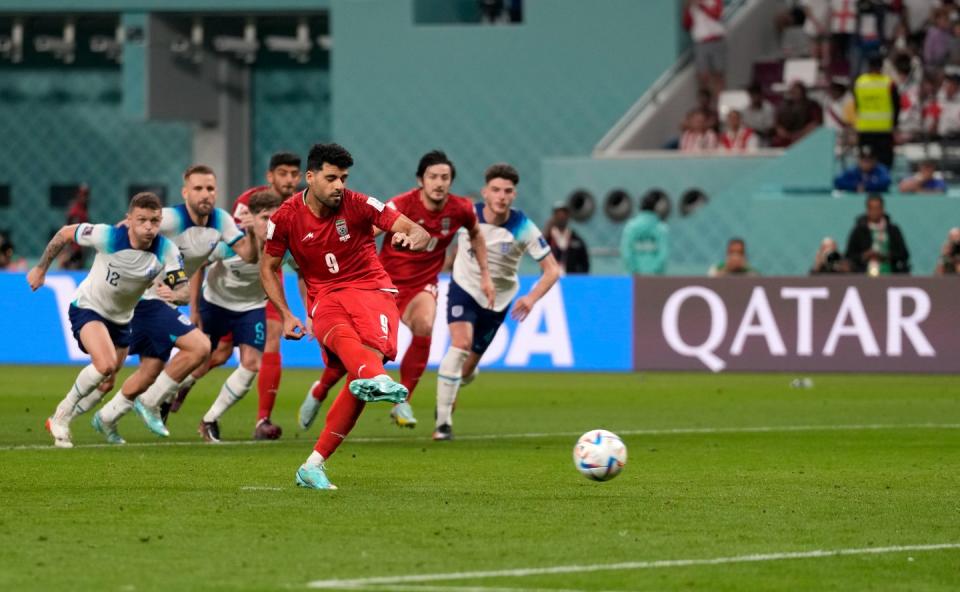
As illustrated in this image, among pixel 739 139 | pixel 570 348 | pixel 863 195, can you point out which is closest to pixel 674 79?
pixel 739 139

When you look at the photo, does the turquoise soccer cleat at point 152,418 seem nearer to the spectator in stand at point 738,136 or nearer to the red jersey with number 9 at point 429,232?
the red jersey with number 9 at point 429,232

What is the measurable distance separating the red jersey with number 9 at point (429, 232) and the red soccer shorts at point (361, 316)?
3.10 meters

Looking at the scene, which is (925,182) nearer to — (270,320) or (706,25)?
(706,25)

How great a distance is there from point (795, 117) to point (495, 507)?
20809mm

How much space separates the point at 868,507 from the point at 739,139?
67.0ft

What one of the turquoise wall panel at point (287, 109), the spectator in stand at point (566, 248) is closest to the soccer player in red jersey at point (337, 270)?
the spectator in stand at point (566, 248)

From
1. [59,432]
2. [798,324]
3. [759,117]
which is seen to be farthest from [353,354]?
[759,117]

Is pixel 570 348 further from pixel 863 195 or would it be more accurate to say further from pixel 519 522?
pixel 519 522

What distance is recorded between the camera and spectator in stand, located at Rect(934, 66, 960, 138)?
99.2ft

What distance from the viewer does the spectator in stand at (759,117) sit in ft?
102

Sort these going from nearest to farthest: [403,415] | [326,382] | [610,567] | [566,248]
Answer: [610,567] < [326,382] < [403,415] < [566,248]

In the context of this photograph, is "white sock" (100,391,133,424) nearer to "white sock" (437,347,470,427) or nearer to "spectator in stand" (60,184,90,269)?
"white sock" (437,347,470,427)

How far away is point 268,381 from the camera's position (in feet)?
52.1

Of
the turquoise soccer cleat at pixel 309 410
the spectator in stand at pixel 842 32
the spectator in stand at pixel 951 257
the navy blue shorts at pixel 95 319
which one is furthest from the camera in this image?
the spectator in stand at pixel 842 32
